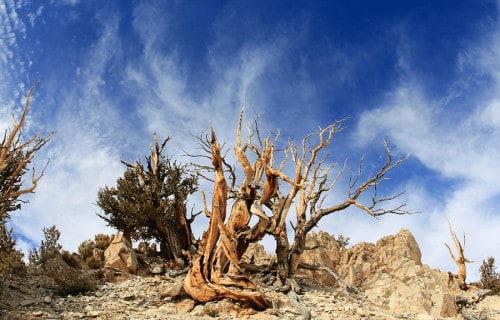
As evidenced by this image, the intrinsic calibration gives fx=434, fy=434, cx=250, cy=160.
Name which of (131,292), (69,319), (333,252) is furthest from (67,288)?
(333,252)

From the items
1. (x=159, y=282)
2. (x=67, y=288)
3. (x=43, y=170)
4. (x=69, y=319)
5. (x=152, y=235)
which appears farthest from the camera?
(x=152, y=235)

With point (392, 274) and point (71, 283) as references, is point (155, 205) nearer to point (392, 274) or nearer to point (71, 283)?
point (71, 283)

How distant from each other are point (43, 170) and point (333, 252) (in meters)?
13.5

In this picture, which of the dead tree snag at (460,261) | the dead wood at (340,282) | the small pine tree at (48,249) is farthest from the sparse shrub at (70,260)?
the dead tree snag at (460,261)

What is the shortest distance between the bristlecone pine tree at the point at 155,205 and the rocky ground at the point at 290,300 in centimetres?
189

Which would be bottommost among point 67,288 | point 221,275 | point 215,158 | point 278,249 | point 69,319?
point 69,319

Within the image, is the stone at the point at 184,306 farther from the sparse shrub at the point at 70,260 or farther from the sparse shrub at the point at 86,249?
the sparse shrub at the point at 86,249

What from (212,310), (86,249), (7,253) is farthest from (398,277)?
(7,253)

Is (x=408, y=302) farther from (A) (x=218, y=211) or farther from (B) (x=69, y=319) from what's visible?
(B) (x=69, y=319)

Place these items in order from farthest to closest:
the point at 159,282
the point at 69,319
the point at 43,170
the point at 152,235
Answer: the point at 152,235 < the point at 159,282 < the point at 43,170 < the point at 69,319

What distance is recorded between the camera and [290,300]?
12062mm

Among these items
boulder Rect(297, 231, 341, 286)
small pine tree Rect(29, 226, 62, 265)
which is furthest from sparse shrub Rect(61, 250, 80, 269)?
boulder Rect(297, 231, 341, 286)

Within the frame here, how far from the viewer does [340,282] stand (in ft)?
46.8

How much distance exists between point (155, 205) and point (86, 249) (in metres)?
3.39
